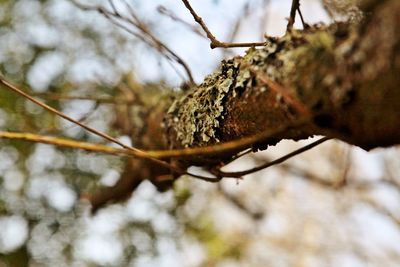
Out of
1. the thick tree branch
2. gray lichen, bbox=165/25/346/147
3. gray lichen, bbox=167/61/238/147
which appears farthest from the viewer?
gray lichen, bbox=167/61/238/147

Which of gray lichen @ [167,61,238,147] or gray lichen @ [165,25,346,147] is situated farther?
gray lichen @ [167,61,238,147]

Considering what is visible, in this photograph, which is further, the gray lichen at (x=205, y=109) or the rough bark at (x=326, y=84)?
the gray lichen at (x=205, y=109)

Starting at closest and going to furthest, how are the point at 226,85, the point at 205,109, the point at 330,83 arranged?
the point at 330,83, the point at 226,85, the point at 205,109

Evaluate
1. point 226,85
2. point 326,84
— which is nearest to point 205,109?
point 226,85

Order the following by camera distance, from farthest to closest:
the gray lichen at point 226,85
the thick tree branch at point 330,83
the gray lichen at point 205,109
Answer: the gray lichen at point 205,109 < the gray lichen at point 226,85 < the thick tree branch at point 330,83

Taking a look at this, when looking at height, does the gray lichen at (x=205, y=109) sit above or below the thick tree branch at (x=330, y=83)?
above

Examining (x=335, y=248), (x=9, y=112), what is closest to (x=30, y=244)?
(x=9, y=112)

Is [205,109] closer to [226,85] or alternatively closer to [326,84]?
[226,85]

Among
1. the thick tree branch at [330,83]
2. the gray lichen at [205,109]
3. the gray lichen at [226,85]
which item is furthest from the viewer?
the gray lichen at [205,109]

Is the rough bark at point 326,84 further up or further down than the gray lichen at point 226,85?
further down
